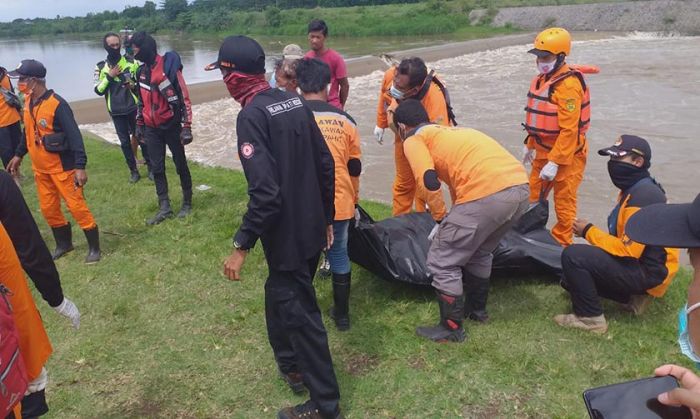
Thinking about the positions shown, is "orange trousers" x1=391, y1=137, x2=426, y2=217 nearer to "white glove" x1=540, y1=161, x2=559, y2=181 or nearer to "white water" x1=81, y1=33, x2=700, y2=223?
"white glove" x1=540, y1=161, x2=559, y2=181

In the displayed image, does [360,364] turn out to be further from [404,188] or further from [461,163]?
[404,188]

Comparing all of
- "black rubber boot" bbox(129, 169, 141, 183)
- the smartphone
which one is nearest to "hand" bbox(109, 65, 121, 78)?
"black rubber boot" bbox(129, 169, 141, 183)

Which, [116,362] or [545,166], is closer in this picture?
[116,362]

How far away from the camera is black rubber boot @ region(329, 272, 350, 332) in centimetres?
374

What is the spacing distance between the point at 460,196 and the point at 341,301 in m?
1.17

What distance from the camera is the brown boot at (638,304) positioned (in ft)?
12.4

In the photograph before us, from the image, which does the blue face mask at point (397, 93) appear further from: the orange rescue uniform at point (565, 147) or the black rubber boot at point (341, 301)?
the black rubber boot at point (341, 301)

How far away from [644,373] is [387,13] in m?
54.4

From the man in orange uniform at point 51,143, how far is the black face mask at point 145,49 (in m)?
1.02

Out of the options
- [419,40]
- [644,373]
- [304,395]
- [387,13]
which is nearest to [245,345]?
[304,395]

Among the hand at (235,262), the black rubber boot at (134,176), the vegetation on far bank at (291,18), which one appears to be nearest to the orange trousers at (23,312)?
the hand at (235,262)

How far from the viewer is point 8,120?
267 inches

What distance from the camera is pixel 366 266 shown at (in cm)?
412

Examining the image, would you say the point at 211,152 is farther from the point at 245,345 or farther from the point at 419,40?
the point at 419,40
